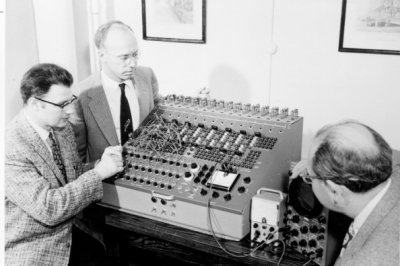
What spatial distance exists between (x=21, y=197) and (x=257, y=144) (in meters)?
1.04

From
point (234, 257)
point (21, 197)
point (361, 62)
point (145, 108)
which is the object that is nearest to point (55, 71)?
point (21, 197)

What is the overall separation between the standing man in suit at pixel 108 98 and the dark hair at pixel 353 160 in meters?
1.39

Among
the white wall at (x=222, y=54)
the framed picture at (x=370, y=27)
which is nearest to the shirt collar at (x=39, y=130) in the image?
the white wall at (x=222, y=54)

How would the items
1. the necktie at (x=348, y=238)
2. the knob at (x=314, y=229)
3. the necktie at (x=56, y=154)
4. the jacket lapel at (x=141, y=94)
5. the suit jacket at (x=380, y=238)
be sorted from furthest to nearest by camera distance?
the jacket lapel at (x=141, y=94) → the necktie at (x=56, y=154) → the knob at (x=314, y=229) → the necktie at (x=348, y=238) → the suit jacket at (x=380, y=238)

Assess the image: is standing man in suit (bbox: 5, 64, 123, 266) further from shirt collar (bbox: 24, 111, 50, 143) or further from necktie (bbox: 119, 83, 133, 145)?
necktie (bbox: 119, 83, 133, 145)

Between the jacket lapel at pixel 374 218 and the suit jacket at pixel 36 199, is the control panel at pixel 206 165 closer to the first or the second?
the suit jacket at pixel 36 199

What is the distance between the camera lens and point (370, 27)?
2.75 meters

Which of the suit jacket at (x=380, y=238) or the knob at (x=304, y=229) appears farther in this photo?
the knob at (x=304, y=229)

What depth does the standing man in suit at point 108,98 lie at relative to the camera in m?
2.46

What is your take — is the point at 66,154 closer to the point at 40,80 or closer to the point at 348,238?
the point at 40,80

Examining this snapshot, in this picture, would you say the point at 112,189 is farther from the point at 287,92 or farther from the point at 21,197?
the point at 287,92

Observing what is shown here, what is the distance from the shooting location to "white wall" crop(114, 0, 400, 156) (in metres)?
2.83

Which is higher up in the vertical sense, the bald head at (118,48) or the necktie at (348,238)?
the bald head at (118,48)

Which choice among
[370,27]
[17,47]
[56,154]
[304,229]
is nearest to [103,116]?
[56,154]
